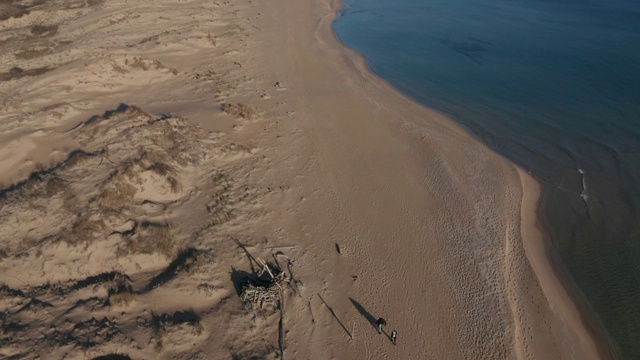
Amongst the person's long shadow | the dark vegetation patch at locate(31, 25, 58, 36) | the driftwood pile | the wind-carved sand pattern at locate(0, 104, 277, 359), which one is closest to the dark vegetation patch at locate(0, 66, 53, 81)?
the dark vegetation patch at locate(31, 25, 58, 36)

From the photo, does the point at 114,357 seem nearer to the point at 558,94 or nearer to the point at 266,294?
the point at 266,294

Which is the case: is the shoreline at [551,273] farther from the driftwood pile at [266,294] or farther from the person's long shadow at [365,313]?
the driftwood pile at [266,294]

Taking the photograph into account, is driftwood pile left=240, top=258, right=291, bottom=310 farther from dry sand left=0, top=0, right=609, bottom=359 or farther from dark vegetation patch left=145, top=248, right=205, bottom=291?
dark vegetation patch left=145, top=248, right=205, bottom=291

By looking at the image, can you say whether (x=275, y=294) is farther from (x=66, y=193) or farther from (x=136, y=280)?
(x=66, y=193)

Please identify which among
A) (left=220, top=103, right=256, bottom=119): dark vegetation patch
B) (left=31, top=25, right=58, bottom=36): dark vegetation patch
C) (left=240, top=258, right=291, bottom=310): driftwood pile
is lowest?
(left=240, top=258, right=291, bottom=310): driftwood pile

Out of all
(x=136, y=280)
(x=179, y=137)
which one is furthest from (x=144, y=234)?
(x=179, y=137)

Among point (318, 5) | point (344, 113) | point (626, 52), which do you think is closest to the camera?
point (344, 113)

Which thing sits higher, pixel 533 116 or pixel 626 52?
pixel 626 52
